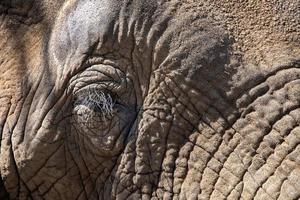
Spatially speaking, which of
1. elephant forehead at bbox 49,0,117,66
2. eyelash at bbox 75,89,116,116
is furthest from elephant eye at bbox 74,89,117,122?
elephant forehead at bbox 49,0,117,66

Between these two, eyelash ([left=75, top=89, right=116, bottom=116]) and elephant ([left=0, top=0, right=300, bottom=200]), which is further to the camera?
eyelash ([left=75, top=89, right=116, bottom=116])

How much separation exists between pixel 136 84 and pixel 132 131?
0.19 metres

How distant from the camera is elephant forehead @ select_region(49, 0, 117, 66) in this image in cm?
390

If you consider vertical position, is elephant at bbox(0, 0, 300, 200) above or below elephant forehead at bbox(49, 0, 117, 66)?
below

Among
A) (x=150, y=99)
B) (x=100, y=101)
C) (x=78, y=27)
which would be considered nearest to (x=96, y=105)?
(x=100, y=101)

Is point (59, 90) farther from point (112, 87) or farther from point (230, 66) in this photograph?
point (230, 66)

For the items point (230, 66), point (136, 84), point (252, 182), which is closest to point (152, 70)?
point (136, 84)

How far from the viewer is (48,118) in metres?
4.02

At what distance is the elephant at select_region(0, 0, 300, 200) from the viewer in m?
3.64

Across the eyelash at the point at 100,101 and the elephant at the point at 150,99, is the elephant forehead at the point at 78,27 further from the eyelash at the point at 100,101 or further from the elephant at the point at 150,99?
the eyelash at the point at 100,101

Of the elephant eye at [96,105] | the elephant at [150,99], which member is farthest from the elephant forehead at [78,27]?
the elephant eye at [96,105]

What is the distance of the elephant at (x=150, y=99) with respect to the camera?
3.64 meters

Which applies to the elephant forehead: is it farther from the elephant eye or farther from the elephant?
the elephant eye

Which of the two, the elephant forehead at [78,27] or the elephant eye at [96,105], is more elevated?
A: the elephant forehead at [78,27]
